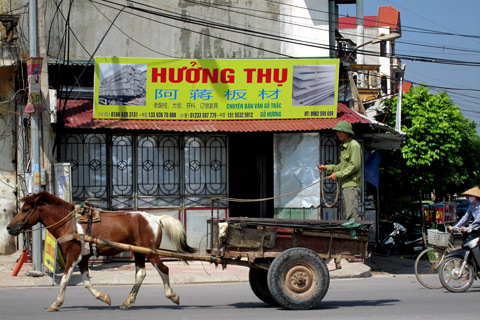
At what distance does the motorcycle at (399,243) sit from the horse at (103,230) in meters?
10.2

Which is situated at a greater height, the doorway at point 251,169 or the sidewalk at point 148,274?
the doorway at point 251,169

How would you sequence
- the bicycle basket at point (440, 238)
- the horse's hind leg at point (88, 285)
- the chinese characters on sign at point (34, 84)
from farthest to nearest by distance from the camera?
the chinese characters on sign at point (34, 84) < the bicycle basket at point (440, 238) < the horse's hind leg at point (88, 285)

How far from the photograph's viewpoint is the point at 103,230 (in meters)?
8.64

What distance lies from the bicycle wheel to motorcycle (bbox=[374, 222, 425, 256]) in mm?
6749

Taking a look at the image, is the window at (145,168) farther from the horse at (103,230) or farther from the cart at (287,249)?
the cart at (287,249)

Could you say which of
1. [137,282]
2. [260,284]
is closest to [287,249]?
[260,284]

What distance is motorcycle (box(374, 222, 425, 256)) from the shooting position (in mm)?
17641

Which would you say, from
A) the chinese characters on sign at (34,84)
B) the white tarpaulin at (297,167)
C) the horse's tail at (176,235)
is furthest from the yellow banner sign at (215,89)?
the horse's tail at (176,235)

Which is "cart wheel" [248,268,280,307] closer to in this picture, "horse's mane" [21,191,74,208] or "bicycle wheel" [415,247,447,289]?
"horse's mane" [21,191,74,208]

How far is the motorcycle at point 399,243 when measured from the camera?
17641mm

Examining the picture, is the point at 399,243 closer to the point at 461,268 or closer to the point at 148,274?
the point at 461,268

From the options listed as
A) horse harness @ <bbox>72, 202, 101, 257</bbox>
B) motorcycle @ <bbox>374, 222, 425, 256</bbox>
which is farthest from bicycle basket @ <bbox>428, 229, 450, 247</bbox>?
motorcycle @ <bbox>374, 222, 425, 256</bbox>

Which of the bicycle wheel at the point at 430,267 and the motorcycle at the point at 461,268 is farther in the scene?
the bicycle wheel at the point at 430,267

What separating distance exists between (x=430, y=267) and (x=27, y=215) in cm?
674
